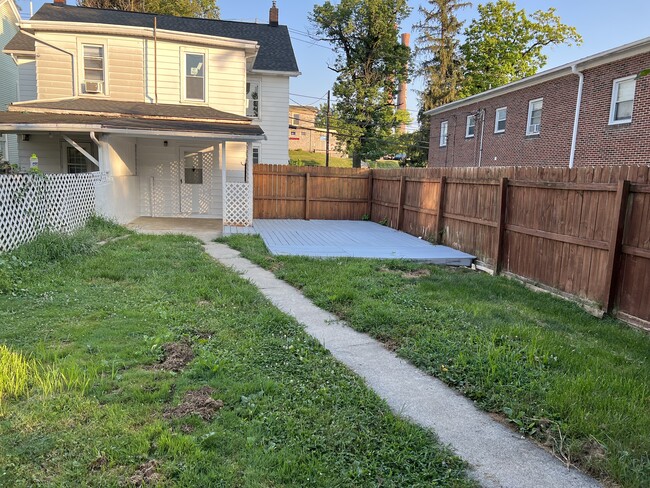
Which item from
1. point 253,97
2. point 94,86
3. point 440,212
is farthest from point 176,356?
point 253,97

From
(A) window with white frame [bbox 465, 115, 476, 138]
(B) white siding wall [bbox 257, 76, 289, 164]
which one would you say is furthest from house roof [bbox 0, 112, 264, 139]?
(A) window with white frame [bbox 465, 115, 476, 138]

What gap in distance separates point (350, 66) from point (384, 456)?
33.3 meters

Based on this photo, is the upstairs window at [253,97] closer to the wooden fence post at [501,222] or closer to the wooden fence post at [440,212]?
the wooden fence post at [440,212]

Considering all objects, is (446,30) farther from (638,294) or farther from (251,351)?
(251,351)

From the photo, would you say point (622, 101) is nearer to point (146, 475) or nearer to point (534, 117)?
point (534, 117)

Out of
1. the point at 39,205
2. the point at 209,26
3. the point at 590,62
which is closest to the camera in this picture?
the point at 39,205

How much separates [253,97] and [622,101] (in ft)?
45.2

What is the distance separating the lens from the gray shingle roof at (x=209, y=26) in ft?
54.9

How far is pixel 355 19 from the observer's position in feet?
105

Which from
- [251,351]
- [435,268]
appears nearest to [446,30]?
[435,268]

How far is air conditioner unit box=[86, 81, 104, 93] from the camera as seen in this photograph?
14.5 meters

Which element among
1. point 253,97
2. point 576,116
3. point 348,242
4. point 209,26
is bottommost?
point 348,242

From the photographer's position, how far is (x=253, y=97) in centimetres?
2025

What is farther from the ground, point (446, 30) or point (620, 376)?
point (446, 30)
